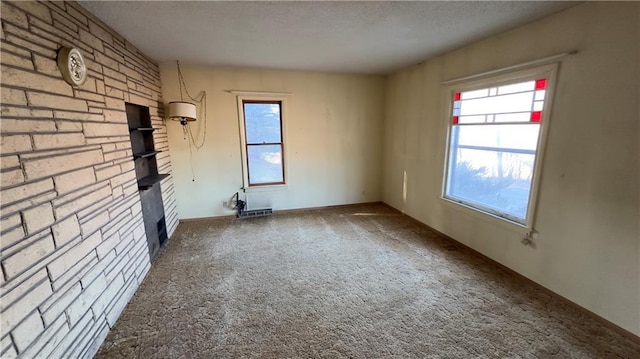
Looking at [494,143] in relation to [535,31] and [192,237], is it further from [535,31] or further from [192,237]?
[192,237]

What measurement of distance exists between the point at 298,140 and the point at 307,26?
2.18 metres

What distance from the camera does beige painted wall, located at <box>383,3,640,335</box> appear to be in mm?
1710

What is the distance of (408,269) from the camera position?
8.68 feet

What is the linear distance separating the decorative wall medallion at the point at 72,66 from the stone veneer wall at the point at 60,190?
0.13 ft

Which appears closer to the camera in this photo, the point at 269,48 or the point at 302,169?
the point at 269,48

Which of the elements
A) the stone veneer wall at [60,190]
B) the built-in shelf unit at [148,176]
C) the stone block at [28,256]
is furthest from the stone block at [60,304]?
the built-in shelf unit at [148,176]

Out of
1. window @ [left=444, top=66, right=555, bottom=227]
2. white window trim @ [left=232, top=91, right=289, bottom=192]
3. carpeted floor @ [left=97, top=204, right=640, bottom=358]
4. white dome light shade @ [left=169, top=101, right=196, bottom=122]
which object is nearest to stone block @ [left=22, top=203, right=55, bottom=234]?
carpeted floor @ [left=97, top=204, right=640, bottom=358]

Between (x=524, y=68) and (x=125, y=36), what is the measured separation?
387cm

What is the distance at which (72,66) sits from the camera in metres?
1.67

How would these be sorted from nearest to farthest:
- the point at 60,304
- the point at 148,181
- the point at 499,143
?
the point at 60,304
the point at 499,143
the point at 148,181

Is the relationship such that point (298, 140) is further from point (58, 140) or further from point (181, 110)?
point (58, 140)

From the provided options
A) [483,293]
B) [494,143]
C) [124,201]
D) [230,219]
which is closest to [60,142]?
[124,201]

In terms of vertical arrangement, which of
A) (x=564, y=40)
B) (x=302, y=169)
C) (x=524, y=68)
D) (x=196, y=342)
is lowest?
(x=196, y=342)

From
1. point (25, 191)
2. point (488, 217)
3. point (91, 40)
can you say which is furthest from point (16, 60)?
point (488, 217)
